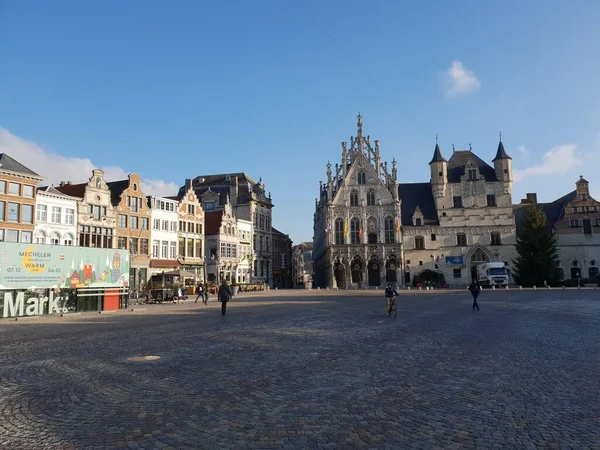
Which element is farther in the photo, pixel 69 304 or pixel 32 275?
pixel 69 304

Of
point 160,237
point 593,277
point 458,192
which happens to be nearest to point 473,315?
point 160,237

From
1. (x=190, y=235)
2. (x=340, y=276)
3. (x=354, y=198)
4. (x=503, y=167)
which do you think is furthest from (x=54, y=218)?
(x=503, y=167)

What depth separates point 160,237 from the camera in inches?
2136

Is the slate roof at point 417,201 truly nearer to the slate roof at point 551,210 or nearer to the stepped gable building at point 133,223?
the slate roof at point 551,210

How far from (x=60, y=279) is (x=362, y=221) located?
157ft

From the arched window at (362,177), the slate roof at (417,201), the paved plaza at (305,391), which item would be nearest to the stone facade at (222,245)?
the arched window at (362,177)

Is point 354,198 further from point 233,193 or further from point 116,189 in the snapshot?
point 116,189

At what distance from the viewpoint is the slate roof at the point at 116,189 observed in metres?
50.8

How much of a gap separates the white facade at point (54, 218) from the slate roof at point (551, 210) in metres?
Result: 60.4

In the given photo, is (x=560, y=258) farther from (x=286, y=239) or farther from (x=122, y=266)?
(x=122, y=266)

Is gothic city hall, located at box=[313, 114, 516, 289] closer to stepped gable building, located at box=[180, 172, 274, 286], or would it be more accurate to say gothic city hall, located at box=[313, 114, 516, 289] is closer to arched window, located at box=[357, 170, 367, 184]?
arched window, located at box=[357, 170, 367, 184]

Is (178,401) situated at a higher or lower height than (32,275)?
lower

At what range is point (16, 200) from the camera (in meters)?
40.5

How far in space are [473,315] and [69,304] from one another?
21370 millimetres
